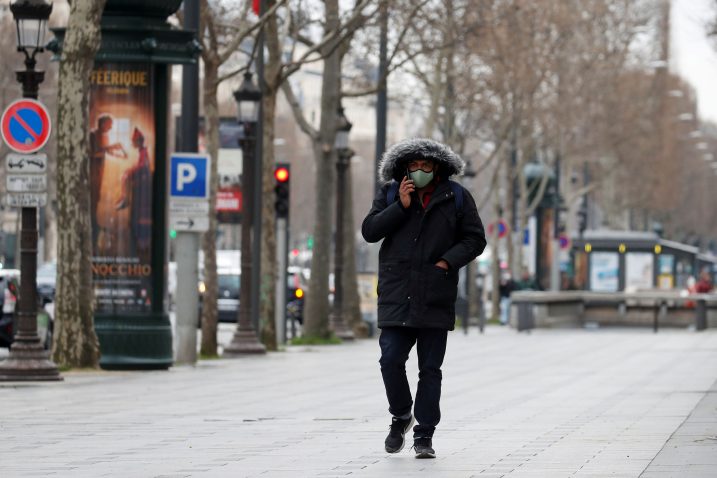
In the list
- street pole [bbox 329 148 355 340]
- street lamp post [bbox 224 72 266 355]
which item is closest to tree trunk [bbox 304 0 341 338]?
street pole [bbox 329 148 355 340]

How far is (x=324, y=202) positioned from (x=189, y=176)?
11887 millimetres

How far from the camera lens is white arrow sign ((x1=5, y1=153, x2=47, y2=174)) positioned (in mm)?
20219

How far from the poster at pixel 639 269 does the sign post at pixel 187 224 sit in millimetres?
40522

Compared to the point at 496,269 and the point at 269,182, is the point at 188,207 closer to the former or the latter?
the point at 269,182

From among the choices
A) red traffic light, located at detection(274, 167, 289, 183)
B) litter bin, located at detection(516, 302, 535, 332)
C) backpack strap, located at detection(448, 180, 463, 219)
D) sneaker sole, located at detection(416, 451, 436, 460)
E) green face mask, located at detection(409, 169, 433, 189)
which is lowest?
litter bin, located at detection(516, 302, 535, 332)

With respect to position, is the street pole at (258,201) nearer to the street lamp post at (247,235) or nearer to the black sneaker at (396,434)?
the street lamp post at (247,235)

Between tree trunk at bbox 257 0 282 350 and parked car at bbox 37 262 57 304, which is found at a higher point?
tree trunk at bbox 257 0 282 350

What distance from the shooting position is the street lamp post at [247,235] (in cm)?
2820

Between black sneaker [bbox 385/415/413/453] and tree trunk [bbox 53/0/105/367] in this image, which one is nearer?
black sneaker [bbox 385/415/413/453]

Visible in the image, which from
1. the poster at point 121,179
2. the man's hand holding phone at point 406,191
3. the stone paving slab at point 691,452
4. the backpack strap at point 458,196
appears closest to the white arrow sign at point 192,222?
the poster at point 121,179

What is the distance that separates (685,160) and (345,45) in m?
88.5

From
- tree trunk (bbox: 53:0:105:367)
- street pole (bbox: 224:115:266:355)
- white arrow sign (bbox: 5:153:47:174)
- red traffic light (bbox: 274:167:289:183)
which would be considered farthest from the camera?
red traffic light (bbox: 274:167:289:183)

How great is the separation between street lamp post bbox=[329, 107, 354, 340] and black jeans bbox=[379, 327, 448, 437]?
24364mm

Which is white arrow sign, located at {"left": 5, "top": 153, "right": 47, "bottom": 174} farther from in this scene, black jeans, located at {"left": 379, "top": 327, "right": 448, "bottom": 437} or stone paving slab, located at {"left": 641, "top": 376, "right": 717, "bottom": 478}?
black jeans, located at {"left": 379, "top": 327, "right": 448, "bottom": 437}
